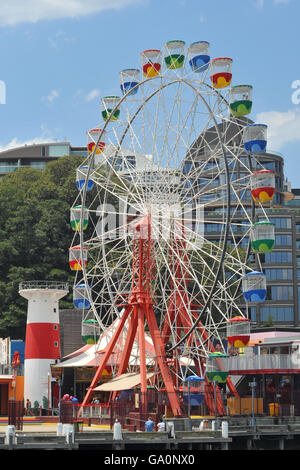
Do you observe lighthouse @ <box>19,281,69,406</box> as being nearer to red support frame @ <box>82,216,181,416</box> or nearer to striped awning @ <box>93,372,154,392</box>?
red support frame @ <box>82,216,181,416</box>

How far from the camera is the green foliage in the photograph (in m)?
79.1

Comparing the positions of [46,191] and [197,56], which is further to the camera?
[46,191]

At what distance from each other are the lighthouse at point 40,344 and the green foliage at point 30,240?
11439 mm

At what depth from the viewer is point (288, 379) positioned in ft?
189

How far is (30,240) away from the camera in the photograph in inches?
3383

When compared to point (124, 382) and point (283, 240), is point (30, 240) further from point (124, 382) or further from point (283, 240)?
point (124, 382)

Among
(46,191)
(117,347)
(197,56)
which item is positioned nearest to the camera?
(197,56)

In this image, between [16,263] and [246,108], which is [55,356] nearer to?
[16,263]

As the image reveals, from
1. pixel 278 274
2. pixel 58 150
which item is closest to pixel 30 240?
pixel 278 274

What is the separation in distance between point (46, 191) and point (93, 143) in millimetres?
37613
